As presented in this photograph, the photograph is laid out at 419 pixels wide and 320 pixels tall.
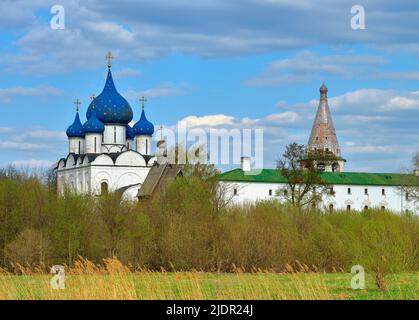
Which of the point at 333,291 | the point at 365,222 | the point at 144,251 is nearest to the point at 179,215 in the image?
the point at 144,251

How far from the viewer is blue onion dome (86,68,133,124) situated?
6084 centimetres

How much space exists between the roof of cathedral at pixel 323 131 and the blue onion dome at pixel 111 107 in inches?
1723

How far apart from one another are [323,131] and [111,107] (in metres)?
47.4

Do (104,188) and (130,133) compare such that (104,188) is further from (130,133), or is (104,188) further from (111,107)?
(130,133)

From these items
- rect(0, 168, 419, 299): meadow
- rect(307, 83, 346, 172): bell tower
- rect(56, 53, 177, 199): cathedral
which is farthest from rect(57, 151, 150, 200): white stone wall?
rect(307, 83, 346, 172): bell tower

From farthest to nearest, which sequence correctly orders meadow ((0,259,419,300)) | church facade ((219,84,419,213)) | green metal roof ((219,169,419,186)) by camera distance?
green metal roof ((219,169,419,186)) < church facade ((219,84,419,213)) < meadow ((0,259,419,300))

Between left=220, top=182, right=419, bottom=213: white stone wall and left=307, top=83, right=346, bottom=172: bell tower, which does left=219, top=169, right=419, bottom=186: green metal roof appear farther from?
left=307, top=83, right=346, bottom=172: bell tower

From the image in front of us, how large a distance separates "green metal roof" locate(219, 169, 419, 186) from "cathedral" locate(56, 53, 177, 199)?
15.6 metres

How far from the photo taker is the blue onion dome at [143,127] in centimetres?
6244

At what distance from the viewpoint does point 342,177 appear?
81.9 metres

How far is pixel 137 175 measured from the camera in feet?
198
